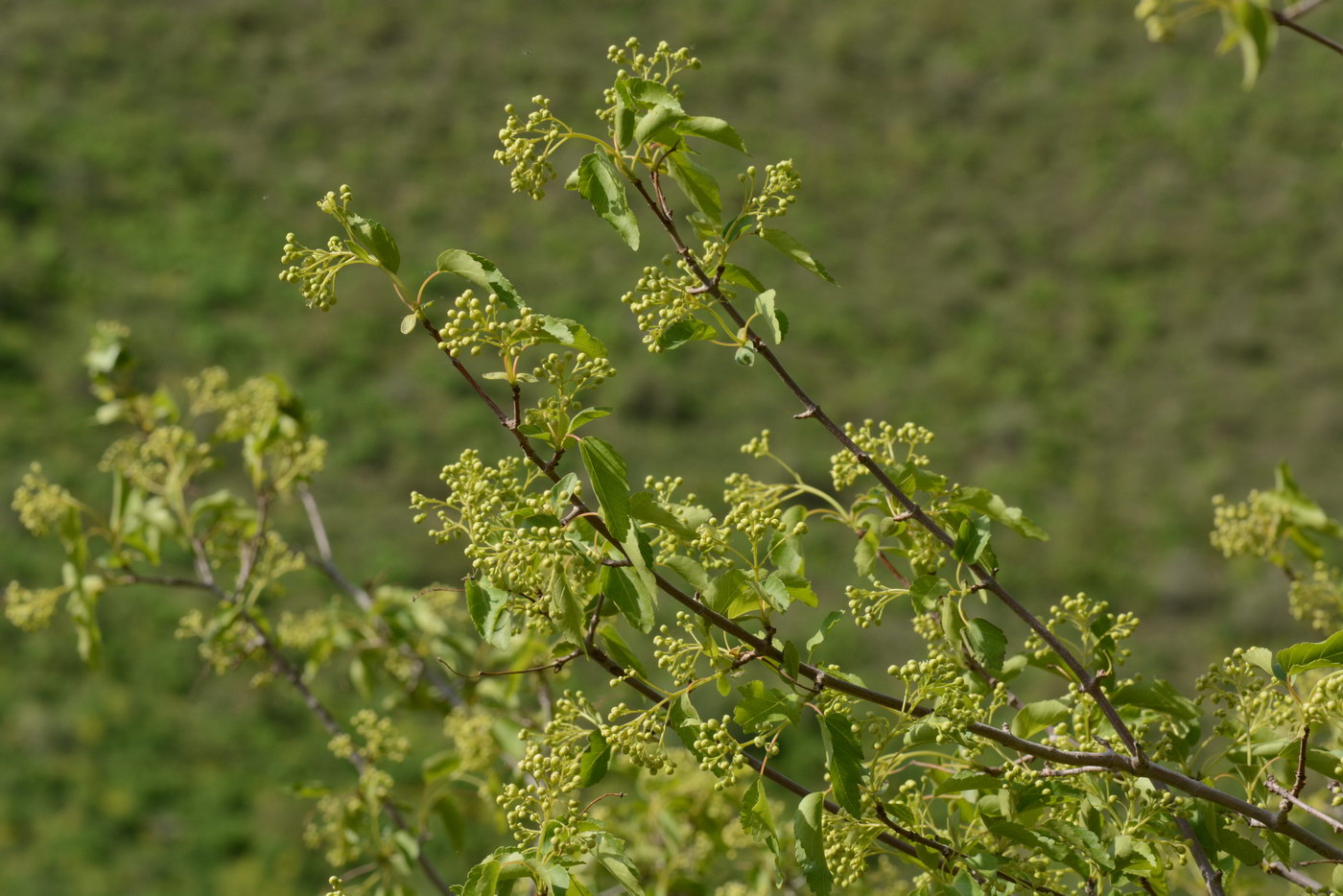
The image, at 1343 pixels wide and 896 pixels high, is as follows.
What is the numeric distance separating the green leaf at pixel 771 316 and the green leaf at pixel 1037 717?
18.8 inches

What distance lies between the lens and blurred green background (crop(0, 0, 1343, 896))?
24.4 ft

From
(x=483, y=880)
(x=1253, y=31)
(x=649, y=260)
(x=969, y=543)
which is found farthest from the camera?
(x=649, y=260)

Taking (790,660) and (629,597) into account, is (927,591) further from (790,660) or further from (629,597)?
(629,597)

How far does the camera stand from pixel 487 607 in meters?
1.17

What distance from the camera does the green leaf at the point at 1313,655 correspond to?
115 centimetres

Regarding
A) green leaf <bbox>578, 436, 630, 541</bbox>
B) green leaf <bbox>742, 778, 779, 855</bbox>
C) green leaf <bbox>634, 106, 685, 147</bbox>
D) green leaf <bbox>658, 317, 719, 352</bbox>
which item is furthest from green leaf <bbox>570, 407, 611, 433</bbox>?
green leaf <bbox>742, 778, 779, 855</bbox>

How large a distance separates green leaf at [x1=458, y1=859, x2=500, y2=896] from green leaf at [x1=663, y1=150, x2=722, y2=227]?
64cm

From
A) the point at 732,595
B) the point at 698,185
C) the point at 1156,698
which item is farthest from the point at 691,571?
the point at 1156,698

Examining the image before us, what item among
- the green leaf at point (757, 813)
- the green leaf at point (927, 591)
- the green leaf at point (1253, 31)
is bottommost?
the green leaf at point (757, 813)

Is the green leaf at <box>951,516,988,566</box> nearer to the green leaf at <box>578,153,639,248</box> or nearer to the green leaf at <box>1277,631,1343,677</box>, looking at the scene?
the green leaf at <box>1277,631,1343,677</box>

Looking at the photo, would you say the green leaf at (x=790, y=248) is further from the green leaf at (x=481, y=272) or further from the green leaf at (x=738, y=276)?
the green leaf at (x=481, y=272)

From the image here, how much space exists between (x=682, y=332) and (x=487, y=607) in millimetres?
325

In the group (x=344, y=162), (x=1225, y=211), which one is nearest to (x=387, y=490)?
(x=344, y=162)

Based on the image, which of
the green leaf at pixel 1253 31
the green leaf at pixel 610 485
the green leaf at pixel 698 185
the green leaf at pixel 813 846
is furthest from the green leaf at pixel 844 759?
the green leaf at pixel 1253 31
